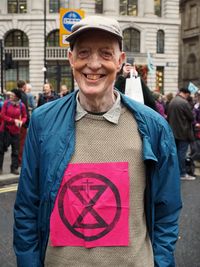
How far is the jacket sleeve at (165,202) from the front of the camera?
2029 mm

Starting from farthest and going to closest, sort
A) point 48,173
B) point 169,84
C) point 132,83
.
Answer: point 169,84
point 132,83
point 48,173

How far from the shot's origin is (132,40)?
138 ft

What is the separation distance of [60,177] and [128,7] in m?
42.8

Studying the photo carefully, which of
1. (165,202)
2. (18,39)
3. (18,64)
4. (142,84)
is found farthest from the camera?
(18,39)

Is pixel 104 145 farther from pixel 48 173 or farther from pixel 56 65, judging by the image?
pixel 56 65

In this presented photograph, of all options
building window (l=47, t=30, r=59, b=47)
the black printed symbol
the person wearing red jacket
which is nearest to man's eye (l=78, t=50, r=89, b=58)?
the black printed symbol

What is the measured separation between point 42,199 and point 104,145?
365 millimetres

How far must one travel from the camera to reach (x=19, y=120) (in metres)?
9.15

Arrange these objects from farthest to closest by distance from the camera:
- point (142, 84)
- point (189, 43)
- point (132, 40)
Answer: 1. point (189, 43)
2. point (132, 40)
3. point (142, 84)

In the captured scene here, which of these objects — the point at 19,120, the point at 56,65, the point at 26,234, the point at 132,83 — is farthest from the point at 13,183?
the point at 56,65

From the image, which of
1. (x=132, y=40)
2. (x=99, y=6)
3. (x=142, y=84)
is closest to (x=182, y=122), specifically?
(x=142, y=84)

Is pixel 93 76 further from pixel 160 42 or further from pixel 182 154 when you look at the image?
pixel 160 42

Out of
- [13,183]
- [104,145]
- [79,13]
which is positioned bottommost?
[13,183]

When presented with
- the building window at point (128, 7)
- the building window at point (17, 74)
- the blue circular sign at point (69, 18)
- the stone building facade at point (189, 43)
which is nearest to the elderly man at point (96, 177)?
the blue circular sign at point (69, 18)
